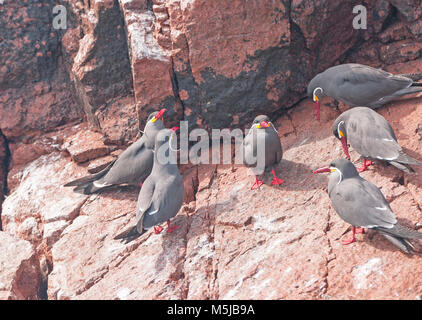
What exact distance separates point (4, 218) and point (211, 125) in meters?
3.48

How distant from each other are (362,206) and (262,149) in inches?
64.9

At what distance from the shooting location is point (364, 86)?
20.4ft

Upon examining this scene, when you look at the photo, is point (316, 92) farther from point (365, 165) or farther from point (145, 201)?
point (145, 201)

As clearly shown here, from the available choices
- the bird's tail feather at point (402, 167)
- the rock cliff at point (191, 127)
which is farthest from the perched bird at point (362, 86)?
the bird's tail feather at point (402, 167)

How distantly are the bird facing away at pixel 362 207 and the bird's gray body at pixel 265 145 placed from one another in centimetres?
98

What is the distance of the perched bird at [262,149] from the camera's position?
578cm

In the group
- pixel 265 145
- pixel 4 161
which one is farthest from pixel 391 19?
pixel 4 161

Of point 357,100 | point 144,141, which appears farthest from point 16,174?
point 357,100

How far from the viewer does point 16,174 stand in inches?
299

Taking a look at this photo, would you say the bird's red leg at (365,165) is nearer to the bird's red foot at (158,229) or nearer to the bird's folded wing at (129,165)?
the bird's red foot at (158,229)

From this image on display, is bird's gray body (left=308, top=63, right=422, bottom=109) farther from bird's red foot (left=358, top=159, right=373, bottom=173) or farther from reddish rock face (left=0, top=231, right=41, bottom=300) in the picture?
reddish rock face (left=0, top=231, right=41, bottom=300)

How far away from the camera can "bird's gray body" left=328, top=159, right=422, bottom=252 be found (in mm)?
4258

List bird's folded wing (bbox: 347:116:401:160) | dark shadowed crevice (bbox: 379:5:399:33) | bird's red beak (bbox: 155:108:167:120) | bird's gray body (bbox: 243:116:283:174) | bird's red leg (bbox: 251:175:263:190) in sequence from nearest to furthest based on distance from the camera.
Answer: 1. bird's folded wing (bbox: 347:116:401:160)
2. bird's gray body (bbox: 243:116:283:174)
3. bird's red leg (bbox: 251:175:263:190)
4. bird's red beak (bbox: 155:108:167:120)
5. dark shadowed crevice (bbox: 379:5:399:33)

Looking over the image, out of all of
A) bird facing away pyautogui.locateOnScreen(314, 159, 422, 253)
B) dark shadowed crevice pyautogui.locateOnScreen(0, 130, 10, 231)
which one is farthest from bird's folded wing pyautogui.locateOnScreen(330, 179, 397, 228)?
dark shadowed crevice pyautogui.locateOnScreen(0, 130, 10, 231)
